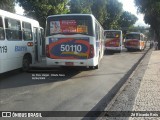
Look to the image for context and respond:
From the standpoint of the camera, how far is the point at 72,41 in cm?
1366

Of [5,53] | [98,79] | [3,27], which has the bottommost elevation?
[98,79]

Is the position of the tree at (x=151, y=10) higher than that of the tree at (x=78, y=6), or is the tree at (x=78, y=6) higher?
the tree at (x=78, y=6)

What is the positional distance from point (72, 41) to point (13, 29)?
8.83 ft

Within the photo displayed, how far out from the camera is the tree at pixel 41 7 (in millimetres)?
32438

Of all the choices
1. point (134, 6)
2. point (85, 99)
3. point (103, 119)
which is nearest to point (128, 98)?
point (85, 99)

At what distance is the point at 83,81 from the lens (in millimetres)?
12586

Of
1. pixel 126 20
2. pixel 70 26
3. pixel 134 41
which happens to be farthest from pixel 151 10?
pixel 126 20

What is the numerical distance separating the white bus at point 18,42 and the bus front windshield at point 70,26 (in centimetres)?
151

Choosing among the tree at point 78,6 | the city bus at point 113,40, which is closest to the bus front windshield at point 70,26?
the city bus at point 113,40

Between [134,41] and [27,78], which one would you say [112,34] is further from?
[27,78]

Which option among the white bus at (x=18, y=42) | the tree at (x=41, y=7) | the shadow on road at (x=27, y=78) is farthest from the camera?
the tree at (x=41, y=7)

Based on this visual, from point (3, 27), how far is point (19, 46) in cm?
203

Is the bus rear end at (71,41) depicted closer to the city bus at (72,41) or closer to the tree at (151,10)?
the city bus at (72,41)

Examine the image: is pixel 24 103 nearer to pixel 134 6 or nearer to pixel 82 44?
pixel 82 44
